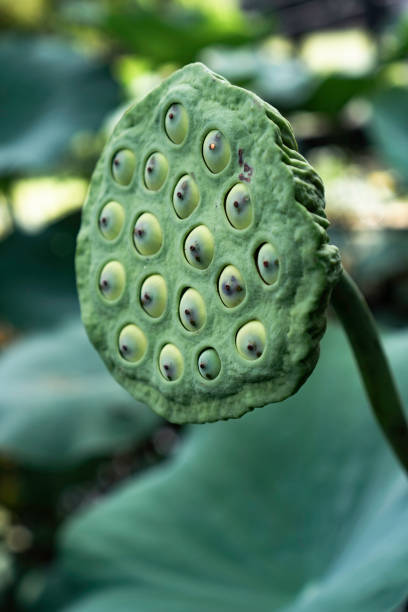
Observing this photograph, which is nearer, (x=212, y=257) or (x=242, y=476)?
(x=212, y=257)

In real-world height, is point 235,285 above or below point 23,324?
below

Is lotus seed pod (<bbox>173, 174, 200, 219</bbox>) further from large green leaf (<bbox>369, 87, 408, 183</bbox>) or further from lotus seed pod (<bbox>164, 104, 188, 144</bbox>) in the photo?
large green leaf (<bbox>369, 87, 408, 183</bbox>)

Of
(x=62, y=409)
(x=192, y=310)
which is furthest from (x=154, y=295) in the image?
(x=62, y=409)

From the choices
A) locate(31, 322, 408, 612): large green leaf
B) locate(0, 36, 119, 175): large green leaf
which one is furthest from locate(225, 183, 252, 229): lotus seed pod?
locate(0, 36, 119, 175): large green leaf

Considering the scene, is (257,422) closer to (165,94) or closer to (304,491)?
(304,491)

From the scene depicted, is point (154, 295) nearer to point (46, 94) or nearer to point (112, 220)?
point (112, 220)

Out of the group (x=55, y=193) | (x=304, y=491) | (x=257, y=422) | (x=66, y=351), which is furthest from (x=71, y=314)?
(x=55, y=193)

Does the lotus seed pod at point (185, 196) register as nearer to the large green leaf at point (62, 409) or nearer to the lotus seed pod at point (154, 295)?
the lotus seed pod at point (154, 295)

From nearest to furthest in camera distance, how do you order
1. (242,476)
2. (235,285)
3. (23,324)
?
(235,285) < (242,476) < (23,324)
